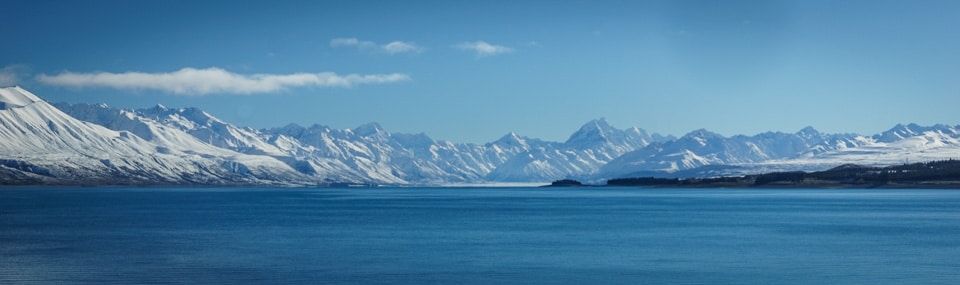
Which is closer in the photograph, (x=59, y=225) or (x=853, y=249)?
(x=853, y=249)

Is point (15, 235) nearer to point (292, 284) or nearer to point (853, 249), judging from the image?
point (292, 284)

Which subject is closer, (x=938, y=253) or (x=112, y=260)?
(x=112, y=260)

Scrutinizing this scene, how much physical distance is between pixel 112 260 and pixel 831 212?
7656 centimetres

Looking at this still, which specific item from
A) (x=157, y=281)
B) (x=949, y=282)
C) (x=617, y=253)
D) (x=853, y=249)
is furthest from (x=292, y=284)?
(x=853, y=249)

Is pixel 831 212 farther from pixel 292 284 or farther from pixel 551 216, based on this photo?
pixel 292 284

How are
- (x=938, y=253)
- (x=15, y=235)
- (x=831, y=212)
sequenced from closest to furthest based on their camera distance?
(x=938, y=253) < (x=15, y=235) < (x=831, y=212)

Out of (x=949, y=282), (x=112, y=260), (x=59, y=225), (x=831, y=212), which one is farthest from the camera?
(x=831, y=212)

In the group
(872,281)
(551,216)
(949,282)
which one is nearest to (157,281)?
(872,281)

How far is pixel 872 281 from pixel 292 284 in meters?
23.8

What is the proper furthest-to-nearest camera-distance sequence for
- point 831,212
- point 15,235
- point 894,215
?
point 831,212 < point 894,215 < point 15,235

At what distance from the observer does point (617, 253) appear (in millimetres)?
56469

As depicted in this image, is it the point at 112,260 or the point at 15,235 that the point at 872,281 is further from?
the point at 15,235

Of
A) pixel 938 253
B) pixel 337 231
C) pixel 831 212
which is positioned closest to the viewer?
pixel 938 253

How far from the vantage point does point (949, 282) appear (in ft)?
138
